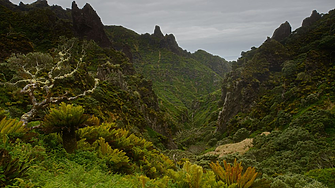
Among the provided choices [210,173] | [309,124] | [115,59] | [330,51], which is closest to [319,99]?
[309,124]

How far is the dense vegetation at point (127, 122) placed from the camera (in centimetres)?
415

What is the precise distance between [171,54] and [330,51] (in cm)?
13138

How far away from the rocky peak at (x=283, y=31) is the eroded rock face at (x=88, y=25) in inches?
2552

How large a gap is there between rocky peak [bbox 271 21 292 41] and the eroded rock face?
64.8 m

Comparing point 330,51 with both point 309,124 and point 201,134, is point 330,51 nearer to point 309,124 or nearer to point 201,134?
point 309,124

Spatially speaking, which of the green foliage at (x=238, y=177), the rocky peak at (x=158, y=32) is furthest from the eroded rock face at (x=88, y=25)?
the rocky peak at (x=158, y=32)

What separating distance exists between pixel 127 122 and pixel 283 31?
74144 mm

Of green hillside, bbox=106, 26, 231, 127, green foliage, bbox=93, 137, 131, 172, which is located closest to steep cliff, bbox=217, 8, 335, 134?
green foliage, bbox=93, 137, 131, 172

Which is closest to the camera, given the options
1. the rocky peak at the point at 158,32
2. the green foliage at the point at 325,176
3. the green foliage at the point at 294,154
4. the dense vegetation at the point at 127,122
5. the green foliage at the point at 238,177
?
the green foliage at the point at 238,177

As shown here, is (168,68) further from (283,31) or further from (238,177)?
(238,177)

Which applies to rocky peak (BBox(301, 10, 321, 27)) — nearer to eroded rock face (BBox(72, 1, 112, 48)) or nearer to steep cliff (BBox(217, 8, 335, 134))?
steep cliff (BBox(217, 8, 335, 134))

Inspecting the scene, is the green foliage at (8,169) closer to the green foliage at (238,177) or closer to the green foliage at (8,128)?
the green foliage at (8,128)

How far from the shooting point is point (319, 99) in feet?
90.2

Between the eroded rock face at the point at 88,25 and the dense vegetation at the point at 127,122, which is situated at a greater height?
the eroded rock face at the point at 88,25
